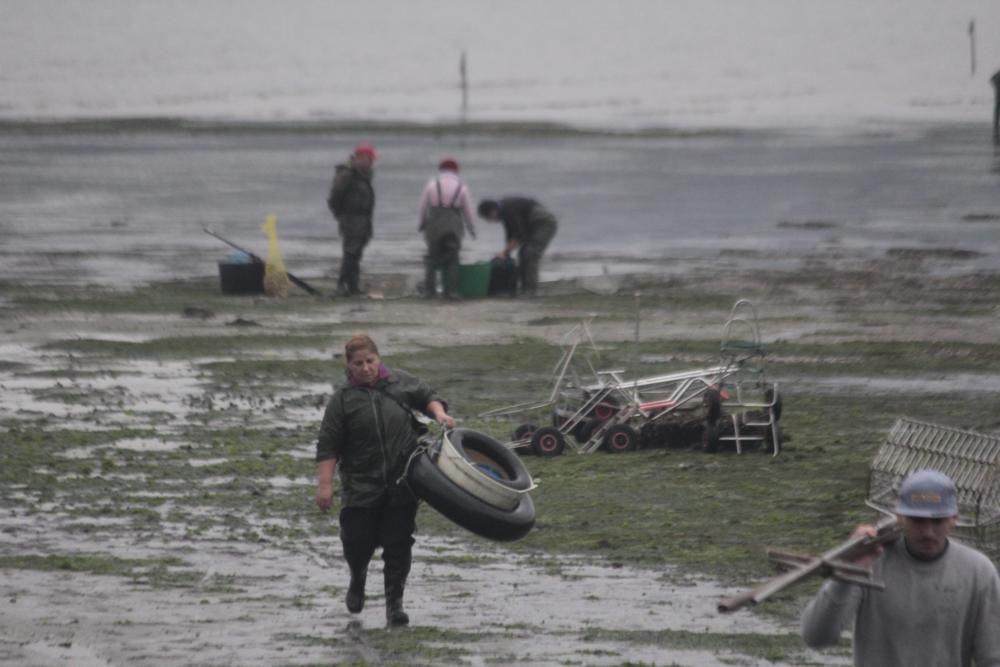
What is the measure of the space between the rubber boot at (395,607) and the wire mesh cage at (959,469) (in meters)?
2.36

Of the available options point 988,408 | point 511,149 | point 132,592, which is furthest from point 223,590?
point 511,149

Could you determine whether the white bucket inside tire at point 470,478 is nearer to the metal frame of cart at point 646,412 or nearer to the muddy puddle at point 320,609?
the muddy puddle at point 320,609

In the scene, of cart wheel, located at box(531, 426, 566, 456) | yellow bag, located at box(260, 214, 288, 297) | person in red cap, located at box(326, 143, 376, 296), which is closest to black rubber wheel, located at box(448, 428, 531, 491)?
cart wheel, located at box(531, 426, 566, 456)

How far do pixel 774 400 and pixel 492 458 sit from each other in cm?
420

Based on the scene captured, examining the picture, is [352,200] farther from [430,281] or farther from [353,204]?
[430,281]

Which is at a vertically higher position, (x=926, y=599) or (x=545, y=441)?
(x=926, y=599)

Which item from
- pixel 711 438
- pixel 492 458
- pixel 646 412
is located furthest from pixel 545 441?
pixel 492 458

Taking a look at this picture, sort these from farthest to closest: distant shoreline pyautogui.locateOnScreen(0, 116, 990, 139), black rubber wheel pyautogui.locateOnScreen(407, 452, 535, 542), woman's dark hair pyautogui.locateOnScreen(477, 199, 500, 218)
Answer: distant shoreline pyautogui.locateOnScreen(0, 116, 990, 139) < woman's dark hair pyautogui.locateOnScreen(477, 199, 500, 218) < black rubber wheel pyautogui.locateOnScreen(407, 452, 535, 542)

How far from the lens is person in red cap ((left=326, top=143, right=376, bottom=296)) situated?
2467 cm

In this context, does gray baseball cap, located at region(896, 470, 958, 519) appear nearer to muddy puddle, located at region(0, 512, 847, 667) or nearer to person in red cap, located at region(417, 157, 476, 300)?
muddy puddle, located at region(0, 512, 847, 667)

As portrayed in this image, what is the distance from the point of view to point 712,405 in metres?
14.5

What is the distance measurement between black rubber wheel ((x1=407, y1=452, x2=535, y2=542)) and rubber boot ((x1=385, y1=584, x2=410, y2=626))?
1.47 ft

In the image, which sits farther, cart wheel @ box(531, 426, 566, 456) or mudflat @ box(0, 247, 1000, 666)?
cart wheel @ box(531, 426, 566, 456)

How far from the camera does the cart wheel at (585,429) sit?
15078mm
